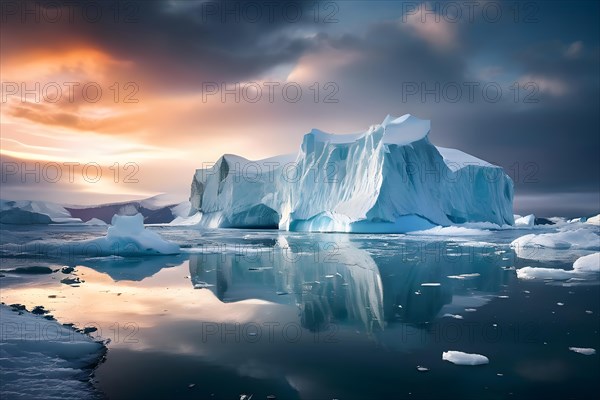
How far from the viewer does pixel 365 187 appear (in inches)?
1168

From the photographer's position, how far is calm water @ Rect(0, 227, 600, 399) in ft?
11.1

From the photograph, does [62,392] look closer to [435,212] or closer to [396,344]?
[396,344]

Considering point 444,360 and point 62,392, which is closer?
point 62,392

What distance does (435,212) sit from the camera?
30.8 meters

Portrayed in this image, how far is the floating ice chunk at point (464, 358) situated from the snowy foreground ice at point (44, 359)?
3134mm

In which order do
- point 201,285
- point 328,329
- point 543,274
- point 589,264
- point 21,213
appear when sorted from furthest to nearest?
point 21,213
point 589,264
point 543,274
point 201,285
point 328,329

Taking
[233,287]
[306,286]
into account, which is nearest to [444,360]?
[306,286]

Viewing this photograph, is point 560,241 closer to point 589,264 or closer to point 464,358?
point 589,264

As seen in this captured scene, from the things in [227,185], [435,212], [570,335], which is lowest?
[570,335]

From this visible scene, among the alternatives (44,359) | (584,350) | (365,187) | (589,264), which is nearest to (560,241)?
(589,264)

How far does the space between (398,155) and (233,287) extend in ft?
79.3

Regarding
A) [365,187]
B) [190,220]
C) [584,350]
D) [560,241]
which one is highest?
[365,187]

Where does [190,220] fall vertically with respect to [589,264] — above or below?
above

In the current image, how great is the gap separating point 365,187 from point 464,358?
2607 centimetres
